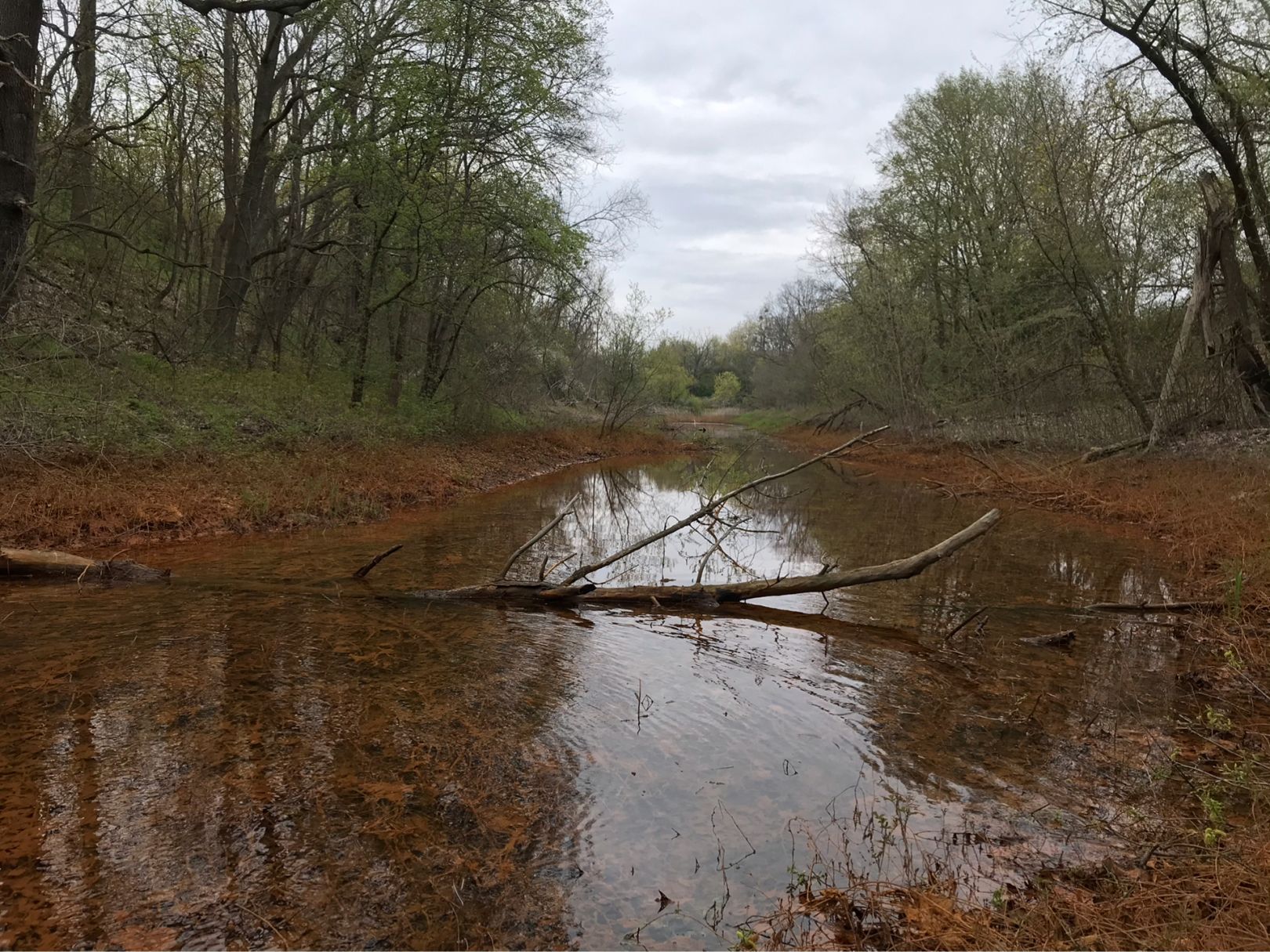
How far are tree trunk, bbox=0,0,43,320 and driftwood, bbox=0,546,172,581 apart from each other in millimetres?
3290

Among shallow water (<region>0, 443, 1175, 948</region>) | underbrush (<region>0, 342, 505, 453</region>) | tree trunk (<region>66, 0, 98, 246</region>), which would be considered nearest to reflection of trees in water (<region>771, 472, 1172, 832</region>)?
shallow water (<region>0, 443, 1175, 948</region>)

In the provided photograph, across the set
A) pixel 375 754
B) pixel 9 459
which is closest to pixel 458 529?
pixel 9 459

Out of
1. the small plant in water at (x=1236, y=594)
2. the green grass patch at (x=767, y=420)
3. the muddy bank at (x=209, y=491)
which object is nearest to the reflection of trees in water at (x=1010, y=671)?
the small plant in water at (x=1236, y=594)

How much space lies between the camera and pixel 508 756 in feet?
15.0

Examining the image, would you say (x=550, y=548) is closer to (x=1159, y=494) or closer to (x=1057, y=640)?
(x=1057, y=640)

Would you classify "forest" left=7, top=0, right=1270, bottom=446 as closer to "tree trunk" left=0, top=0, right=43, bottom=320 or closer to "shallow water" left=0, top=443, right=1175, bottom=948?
"tree trunk" left=0, top=0, right=43, bottom=320

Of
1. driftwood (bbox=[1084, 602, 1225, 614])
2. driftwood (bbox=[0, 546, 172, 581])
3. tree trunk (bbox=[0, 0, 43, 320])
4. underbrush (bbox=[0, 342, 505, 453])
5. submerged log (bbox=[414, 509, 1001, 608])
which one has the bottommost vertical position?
driftwood (bbox=[0, 546, 172, 581])

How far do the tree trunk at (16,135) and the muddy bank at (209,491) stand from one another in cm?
239

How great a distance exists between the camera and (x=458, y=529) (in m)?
12.2

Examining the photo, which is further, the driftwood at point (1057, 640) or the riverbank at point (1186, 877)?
the driftwood at point (1057, 640)

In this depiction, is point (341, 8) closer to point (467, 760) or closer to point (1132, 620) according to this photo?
point (467, 760)

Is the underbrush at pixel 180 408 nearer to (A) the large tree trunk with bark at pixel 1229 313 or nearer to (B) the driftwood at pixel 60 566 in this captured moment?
(B) the driftwood at pixel 60 566

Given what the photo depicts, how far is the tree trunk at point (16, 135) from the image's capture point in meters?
8.18

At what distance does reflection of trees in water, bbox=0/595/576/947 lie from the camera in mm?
3043
